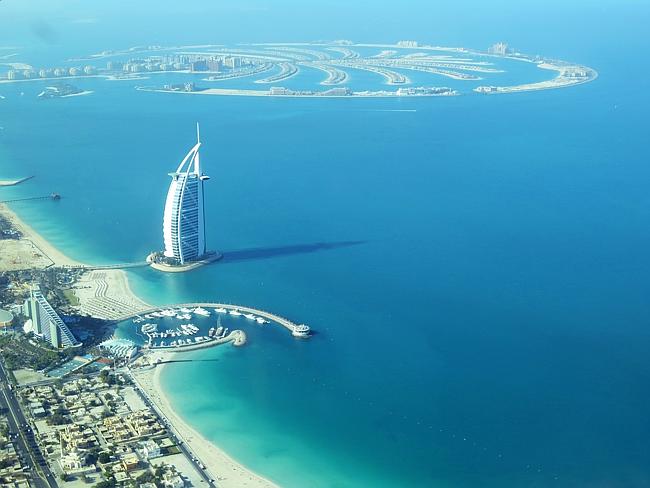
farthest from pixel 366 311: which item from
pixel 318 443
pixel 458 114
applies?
pixel 458 114

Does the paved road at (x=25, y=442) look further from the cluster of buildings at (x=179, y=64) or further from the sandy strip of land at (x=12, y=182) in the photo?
the cluster of buildings at (x=179, y=64)

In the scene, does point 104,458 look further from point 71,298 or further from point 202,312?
point 71,298

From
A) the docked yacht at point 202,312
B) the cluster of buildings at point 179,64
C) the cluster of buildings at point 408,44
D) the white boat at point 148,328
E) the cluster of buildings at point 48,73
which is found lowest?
the white boat at point 148,328

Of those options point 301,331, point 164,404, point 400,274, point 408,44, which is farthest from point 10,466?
point 408,44

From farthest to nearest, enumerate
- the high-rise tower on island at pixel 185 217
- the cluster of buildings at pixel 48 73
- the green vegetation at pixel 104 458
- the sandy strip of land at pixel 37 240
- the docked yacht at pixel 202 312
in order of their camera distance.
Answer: the cluster of buildings at pixel 48 73 < the sandy strip of land at pixel 37 240 < the high-rise tower on island at pixel 185 217 < the docked yacht at pixel 202 312 < the green vegetation at pixel 104 458

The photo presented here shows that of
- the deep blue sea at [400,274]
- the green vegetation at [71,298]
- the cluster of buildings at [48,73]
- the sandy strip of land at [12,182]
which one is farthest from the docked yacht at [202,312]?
the cluster of buildings at [48,73]

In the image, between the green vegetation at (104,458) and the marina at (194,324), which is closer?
the green vegetation at (104,458)
